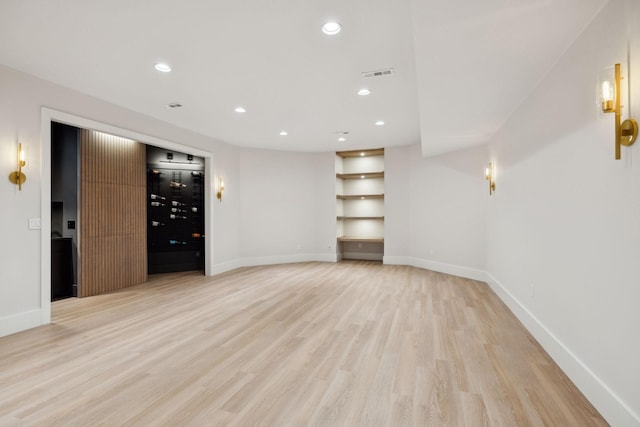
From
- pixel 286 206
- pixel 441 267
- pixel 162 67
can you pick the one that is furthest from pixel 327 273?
pixel 162 67

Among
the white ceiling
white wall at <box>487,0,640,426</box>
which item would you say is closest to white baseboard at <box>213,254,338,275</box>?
the white ceiling

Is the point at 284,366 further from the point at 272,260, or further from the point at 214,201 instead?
the point at 272,260

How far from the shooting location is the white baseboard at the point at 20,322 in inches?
132

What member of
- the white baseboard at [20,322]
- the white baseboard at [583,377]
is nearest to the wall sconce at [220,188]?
the white baseboard at [20,322]

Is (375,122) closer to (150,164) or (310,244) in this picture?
(310,244)

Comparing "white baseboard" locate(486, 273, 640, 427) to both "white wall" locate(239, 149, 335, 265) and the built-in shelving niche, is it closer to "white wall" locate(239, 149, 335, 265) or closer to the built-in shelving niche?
the built-in shelving niche

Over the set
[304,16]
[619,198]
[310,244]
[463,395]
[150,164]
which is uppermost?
[304,16]

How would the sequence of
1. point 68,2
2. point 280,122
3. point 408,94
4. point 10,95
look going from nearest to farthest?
1. point 68,2
2. point 10,95
3. point 408,94
4. point 280,122

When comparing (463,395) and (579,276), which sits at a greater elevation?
(579,276)

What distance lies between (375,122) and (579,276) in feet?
13.0

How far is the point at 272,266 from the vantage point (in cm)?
768

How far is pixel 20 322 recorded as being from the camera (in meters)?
3.48

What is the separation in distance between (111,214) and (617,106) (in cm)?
647

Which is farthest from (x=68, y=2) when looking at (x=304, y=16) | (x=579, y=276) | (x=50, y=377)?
(x=579, y=276)
